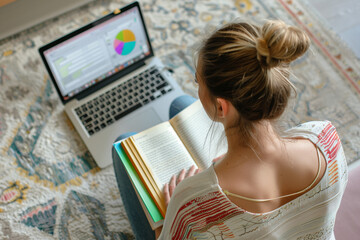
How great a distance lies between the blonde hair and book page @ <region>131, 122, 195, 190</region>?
15.4 inches

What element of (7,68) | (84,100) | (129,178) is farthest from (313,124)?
(7,68)

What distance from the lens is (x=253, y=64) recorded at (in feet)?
2.36

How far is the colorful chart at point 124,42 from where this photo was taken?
1376 mm

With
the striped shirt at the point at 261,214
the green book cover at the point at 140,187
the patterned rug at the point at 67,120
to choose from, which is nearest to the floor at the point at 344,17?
the patterned rug at the point at 67,120

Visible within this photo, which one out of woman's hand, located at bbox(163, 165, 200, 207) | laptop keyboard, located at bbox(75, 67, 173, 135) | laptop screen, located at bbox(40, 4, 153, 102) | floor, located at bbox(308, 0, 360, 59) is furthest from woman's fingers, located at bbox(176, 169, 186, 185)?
floor, located at bbox(308, 0, 360, 59)

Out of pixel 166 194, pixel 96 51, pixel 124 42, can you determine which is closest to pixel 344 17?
pixel 124 42

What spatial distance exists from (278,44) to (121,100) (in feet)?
2.78

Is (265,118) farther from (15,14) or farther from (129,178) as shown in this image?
(15,14)

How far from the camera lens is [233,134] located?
33.0 inches

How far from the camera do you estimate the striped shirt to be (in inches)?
31.1

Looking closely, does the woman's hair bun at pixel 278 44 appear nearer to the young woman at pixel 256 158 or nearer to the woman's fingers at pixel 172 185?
the young woman at pixel 256 158

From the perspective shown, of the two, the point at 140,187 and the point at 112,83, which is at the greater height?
the point at 112,83

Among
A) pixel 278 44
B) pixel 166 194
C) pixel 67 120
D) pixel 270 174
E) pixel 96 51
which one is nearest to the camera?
pixel 278 44

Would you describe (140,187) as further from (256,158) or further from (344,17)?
(344,17)
